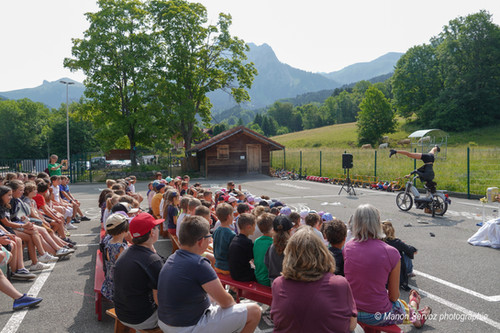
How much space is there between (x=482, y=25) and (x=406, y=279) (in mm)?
67219

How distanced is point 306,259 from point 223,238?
236 cm

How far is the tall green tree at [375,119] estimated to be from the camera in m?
60.0

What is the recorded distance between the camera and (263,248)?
13.5ft

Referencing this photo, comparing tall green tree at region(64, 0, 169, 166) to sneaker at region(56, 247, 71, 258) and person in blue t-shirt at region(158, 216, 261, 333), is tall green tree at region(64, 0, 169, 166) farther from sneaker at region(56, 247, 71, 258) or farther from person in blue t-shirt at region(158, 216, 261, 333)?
person in blue t-shirt at region(158, 216, 261, 333)

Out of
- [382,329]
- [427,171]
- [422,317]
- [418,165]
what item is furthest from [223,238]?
[418,165]

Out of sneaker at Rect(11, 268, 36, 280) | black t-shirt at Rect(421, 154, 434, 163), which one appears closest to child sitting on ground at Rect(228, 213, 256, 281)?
sneaker at Rect(11, 268, 36, 280)

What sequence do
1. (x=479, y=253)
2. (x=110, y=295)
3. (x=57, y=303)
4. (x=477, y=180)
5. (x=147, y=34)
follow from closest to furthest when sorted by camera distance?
(x=110, y=295), (x=57, y=303), (x=479, y=253), (x=477, y=180), (x=147, y=34)

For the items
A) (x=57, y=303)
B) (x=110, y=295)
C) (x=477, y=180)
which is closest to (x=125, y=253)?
(x=110, y=295)

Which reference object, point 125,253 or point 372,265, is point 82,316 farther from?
point 372,265

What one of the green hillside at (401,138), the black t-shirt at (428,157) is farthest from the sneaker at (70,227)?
the green hillside at (401,138)

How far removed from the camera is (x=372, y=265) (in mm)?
3125

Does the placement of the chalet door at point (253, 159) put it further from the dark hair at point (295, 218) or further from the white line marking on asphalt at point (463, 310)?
the white line marking on asphalt at point (463, 310)

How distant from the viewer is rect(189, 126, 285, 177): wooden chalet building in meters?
29.7

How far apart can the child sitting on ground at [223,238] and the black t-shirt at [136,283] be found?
150 cm
